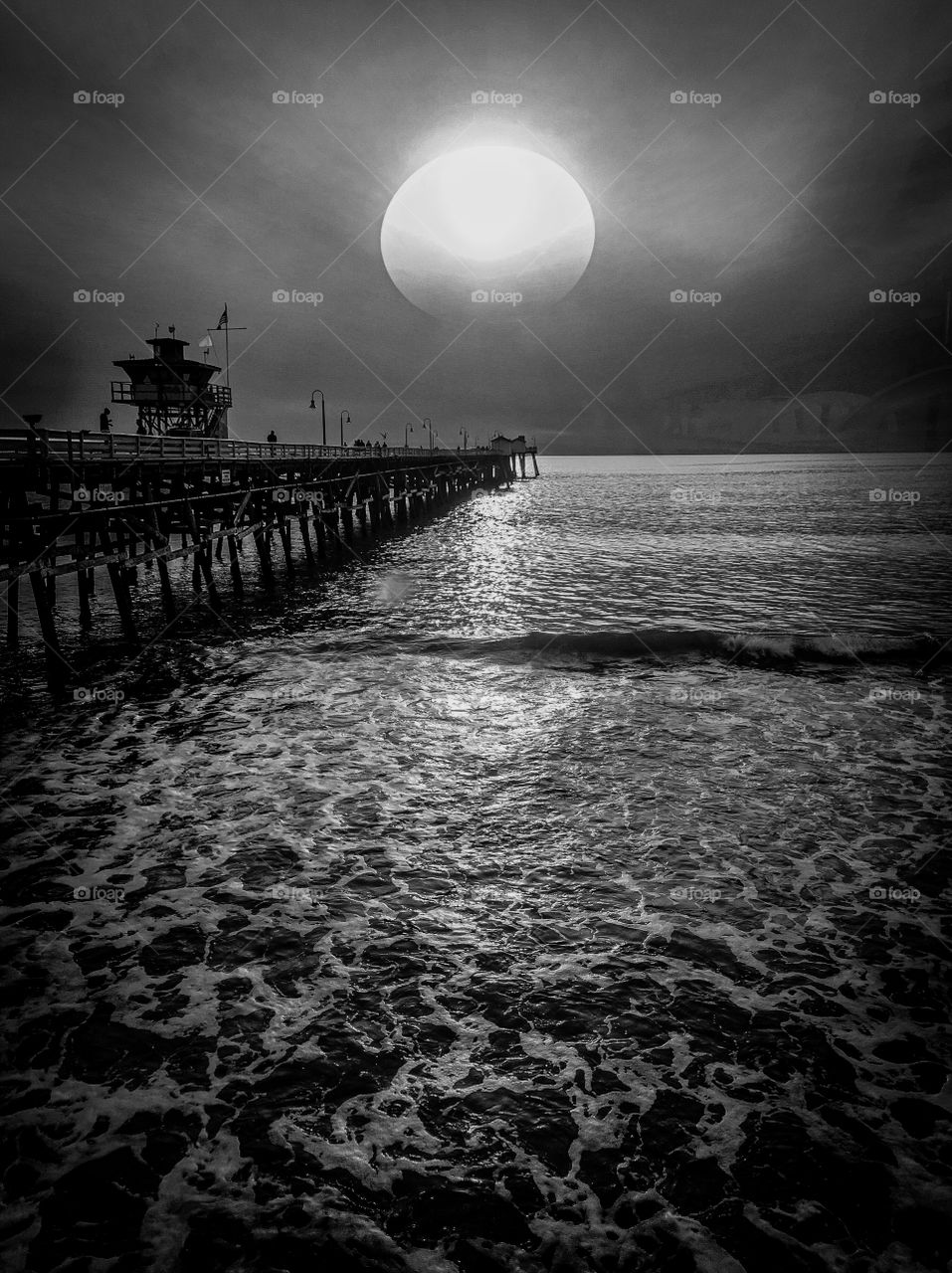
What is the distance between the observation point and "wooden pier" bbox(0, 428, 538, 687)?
15219 mm

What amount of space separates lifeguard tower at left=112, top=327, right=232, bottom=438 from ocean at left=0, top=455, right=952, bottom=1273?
4397 cm

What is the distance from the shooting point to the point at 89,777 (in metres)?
10.4

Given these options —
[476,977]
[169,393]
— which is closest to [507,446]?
[169,393]

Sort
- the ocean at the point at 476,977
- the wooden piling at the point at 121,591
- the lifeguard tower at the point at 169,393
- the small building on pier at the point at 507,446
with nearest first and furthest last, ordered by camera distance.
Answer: the ocean at the point at 476,977 < the wooden piling at the point at 121,591 < the lifeguard tower at the point at 169,393 < the small building on pier at the point at 507,446

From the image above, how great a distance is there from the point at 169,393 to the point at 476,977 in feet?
185

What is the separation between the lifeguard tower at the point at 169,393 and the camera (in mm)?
51938

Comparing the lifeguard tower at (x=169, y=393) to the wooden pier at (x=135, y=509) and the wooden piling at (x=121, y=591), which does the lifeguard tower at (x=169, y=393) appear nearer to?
the wooden pier at (x=135, y=509)

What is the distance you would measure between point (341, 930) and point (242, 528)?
70.0 ft

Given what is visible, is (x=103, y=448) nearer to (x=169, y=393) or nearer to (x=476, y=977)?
(x=476, y=977)

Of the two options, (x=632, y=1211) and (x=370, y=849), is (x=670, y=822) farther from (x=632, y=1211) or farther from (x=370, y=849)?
(x=632, y=1211)

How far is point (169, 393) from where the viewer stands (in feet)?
172

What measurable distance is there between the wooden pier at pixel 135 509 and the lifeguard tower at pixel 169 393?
14.7m

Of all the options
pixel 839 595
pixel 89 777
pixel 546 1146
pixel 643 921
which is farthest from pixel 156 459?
pixel 839 595

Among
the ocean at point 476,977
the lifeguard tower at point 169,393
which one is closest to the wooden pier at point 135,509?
the ocean at point 476,977
